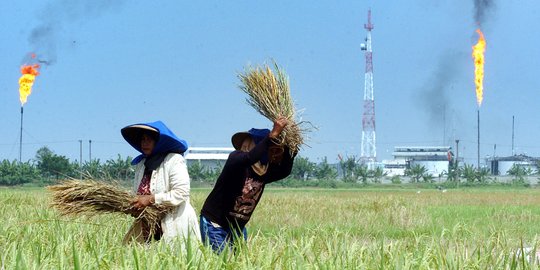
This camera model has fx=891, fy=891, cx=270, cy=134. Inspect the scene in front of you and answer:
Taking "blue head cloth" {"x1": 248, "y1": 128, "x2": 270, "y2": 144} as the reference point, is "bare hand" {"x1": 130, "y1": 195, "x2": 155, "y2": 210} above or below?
below

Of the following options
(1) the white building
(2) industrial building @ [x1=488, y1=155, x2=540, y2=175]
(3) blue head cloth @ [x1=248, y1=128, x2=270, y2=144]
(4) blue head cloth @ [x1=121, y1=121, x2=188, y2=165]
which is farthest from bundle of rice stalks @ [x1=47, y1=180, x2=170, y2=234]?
(2) industrial building @ [x1=488, y1=155, x2=540, y2=175]

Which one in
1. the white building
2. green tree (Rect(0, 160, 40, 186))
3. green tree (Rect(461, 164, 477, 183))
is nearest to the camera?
green tree (Rect(0, 160, 40, 186))

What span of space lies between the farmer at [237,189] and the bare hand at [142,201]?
1.31ft

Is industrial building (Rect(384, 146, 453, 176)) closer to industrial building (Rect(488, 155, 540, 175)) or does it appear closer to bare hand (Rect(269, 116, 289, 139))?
industrial building (Rect(488, 155, 540, 175))

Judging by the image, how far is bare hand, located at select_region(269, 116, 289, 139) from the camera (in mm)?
5712

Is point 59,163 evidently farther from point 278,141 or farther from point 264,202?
point 278,141

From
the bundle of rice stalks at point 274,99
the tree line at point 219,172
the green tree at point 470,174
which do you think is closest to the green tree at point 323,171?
the tree line at point 219,172

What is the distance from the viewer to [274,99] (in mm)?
6156

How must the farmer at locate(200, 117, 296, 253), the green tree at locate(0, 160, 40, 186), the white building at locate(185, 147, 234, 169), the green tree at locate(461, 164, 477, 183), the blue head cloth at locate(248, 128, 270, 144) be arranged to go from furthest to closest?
the white building at locate(185, 147, 234, 169), the green tree at locate(461, 164, 477, 183), the green tree at locate(0, 160, 40, 186), the blue head cloth at locate(248, 128, 270, 144), the farmer at locate(200, 117, 296, 253)

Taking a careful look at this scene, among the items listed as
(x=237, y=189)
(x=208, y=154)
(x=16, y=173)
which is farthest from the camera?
(x=208, y=154)

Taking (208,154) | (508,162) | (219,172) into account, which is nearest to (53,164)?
(219,172)

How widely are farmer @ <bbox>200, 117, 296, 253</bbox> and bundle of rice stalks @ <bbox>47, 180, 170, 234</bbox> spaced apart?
34cm

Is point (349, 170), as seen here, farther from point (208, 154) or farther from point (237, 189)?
point (237, 189)

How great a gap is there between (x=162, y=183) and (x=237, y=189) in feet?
1.64
